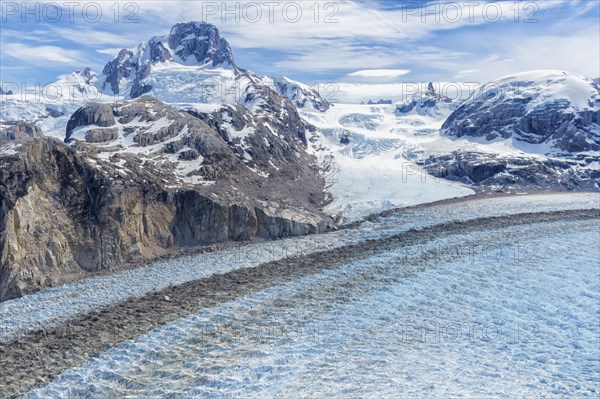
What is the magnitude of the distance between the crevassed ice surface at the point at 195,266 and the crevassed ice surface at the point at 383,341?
5.83 m

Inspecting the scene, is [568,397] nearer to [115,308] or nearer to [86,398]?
[86,398]

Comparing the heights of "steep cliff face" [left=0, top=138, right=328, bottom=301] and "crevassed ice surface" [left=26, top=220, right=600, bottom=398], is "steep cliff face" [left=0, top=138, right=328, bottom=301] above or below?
above

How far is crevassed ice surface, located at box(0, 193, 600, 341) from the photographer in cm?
2864

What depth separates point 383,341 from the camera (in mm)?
25000

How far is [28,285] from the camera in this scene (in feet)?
103

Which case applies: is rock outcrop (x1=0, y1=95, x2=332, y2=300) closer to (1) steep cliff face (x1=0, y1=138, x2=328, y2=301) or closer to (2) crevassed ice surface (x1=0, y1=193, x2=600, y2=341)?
(1) steep cliff face (x1=0, y1=138, x2=328, y2=301)

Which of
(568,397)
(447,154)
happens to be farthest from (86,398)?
(447,154)

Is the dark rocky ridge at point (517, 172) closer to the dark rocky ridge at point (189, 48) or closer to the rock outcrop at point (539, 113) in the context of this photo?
the rock outcrop at point (539, 113)

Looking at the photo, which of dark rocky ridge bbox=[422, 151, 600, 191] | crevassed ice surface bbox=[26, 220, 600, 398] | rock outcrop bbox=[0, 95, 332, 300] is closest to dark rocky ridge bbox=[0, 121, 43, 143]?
rock outcrop bbox=[0, 95, 332, 300]

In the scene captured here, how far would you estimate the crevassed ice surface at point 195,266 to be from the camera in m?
28.6

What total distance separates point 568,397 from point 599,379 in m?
2.54

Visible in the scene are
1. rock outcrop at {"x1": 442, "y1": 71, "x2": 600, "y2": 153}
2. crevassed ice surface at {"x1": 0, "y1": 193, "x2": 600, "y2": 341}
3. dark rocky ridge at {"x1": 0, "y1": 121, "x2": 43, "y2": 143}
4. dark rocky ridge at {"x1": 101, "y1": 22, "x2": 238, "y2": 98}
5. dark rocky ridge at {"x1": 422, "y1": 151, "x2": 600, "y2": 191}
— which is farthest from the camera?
dark rocky ridge at {"x1": 101, "y1": 22, "x2": 238, "y2": 98}

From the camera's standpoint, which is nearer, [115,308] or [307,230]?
[115,308]

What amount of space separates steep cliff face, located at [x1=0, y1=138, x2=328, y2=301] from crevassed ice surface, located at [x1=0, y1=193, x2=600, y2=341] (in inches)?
72.7
